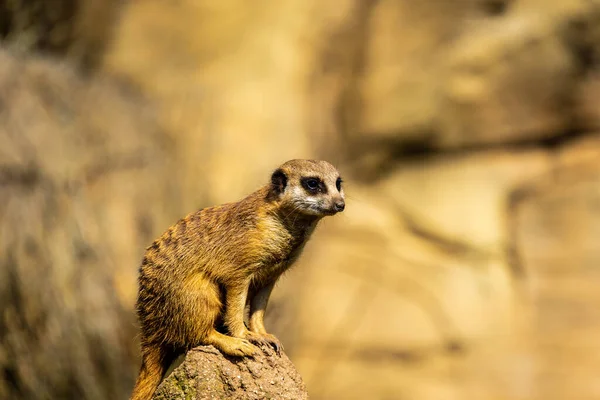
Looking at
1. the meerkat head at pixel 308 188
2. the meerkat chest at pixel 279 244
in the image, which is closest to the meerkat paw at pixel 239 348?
the meerkat chest at pixel 279 244

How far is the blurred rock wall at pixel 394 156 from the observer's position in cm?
840

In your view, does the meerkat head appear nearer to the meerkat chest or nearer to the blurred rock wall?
the meerkat chest

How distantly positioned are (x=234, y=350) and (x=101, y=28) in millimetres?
Result: 7483

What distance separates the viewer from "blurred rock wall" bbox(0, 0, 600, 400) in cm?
840

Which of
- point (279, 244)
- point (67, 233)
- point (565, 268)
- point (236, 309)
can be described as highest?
point (565, 268)

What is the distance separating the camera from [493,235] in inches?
343

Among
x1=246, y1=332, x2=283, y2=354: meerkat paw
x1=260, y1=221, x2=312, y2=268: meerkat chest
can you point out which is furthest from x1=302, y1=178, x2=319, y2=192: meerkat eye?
x1=246, y1=332, x2=283, y2=354: meerkat paw

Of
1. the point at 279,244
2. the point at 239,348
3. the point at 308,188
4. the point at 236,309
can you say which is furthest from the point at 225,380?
the point at 308,188

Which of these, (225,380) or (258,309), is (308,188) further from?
(225,380)

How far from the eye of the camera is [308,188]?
10.4 ft

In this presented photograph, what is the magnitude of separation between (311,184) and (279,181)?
4.5 inches

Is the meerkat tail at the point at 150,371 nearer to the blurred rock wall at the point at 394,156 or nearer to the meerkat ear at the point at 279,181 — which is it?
the meerkat ear at the point at 279,181

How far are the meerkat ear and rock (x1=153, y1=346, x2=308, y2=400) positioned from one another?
572 millimetres

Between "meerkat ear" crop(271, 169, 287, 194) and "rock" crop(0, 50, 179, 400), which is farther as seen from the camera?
"rock" crop(0, 50, 179, 400)
